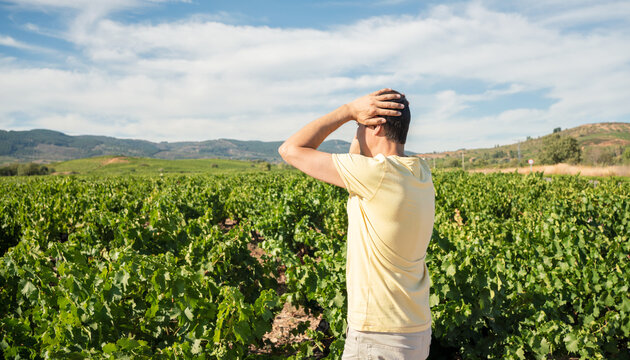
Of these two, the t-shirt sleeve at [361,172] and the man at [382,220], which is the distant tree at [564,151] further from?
the t-shirt sleeve at [361,172]

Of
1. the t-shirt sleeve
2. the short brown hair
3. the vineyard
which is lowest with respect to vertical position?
the vineyard

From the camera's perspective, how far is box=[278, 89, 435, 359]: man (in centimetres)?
158

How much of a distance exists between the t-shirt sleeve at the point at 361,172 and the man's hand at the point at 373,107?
19 cm

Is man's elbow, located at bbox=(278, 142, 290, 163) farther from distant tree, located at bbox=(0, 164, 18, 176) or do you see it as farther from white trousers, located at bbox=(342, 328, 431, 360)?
distant tree, located at bbox=(0, 164, 18, 176)

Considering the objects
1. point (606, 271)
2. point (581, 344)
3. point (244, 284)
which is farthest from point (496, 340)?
point (244, 284)

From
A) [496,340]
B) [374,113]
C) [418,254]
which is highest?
[374,113]

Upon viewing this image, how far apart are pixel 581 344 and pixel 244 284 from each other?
151 inches

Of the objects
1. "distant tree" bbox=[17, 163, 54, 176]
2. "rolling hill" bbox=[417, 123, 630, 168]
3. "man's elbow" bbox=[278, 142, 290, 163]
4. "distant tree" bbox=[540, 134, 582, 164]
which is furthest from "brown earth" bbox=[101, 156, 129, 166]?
"man's elbow" bbox=[278, 142, 290, 163]

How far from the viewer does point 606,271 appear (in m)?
4.48

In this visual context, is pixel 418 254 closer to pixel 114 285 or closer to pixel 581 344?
pixel 114 285

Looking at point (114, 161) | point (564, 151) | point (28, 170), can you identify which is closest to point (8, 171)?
point (28, 170)

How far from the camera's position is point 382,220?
1.59 meters

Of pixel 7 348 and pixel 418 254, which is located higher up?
pixel 418 254

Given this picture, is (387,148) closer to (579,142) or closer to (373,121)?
(373,121)
